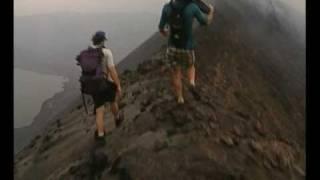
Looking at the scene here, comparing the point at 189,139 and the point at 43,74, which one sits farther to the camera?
the point at 43,74

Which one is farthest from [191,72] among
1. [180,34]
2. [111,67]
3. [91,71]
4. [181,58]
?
[91,71]

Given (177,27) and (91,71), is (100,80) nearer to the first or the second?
(91,71)

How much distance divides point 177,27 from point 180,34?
0.06 metres

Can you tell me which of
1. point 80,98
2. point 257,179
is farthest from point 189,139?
point 80,98

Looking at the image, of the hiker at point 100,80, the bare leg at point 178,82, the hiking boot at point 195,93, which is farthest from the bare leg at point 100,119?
the hiking boot at point 195,93

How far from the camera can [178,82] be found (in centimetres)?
557

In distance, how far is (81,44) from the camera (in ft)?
18.5

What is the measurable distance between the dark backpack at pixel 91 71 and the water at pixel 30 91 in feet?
0.67

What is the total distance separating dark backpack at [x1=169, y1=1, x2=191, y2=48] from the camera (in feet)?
18.2

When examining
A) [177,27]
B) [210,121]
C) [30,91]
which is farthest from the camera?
[30,91]

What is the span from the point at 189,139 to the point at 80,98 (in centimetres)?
89

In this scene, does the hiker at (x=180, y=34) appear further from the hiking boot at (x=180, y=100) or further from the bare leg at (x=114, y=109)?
the bare leg at (x=114, y=109)

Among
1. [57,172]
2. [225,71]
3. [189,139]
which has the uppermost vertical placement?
[225,71]
